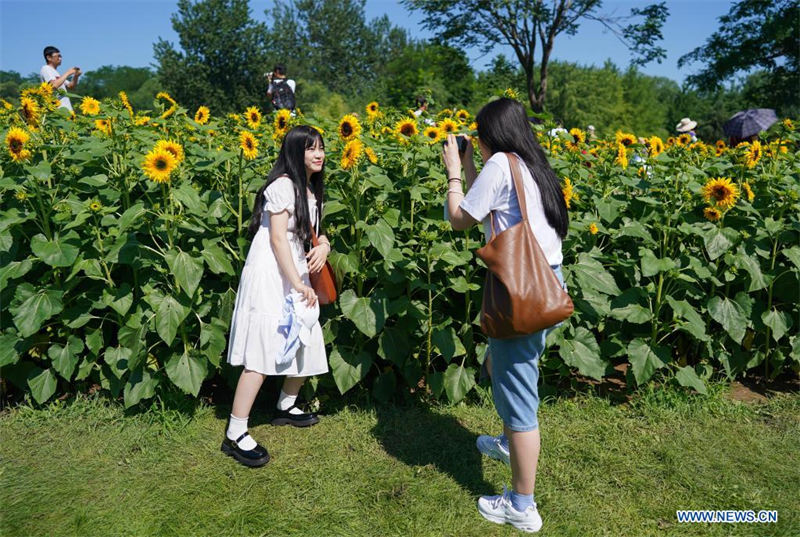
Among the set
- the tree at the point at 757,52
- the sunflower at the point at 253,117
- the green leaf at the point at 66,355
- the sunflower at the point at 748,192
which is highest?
the tree at the point at 757,52

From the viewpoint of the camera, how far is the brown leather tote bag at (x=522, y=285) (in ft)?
7.29

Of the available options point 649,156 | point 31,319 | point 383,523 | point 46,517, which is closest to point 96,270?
point 31,319

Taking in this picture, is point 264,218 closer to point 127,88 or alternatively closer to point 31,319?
point 31,319

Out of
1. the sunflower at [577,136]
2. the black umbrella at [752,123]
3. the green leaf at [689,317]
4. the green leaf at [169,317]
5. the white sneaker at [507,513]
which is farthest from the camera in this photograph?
the black umbrella at [752,123]

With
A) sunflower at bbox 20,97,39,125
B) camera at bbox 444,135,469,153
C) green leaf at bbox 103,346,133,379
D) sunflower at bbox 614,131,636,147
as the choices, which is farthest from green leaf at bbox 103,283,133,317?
sunflower at bbox 614,131,636,147

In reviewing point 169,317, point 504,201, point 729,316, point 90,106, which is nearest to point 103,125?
point 90,106

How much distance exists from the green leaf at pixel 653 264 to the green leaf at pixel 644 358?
436 millimetres

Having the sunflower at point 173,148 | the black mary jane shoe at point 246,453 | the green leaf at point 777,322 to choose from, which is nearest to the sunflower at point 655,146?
the green leaf at point 777,322

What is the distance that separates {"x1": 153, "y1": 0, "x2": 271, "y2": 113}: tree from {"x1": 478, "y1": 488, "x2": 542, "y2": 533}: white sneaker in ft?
137

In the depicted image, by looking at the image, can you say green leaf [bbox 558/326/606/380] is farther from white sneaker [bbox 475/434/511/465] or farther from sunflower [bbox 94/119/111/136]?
sunflower [bbox 94/119/111/136]

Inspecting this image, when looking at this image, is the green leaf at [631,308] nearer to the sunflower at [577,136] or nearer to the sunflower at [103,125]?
the sunflower at [577,136]

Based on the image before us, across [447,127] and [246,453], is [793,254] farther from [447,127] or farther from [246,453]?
[246,453]

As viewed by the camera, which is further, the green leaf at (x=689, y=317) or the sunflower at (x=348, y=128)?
the green leaf at (x=689, y=317)

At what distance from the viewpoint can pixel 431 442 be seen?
3.17 metres
